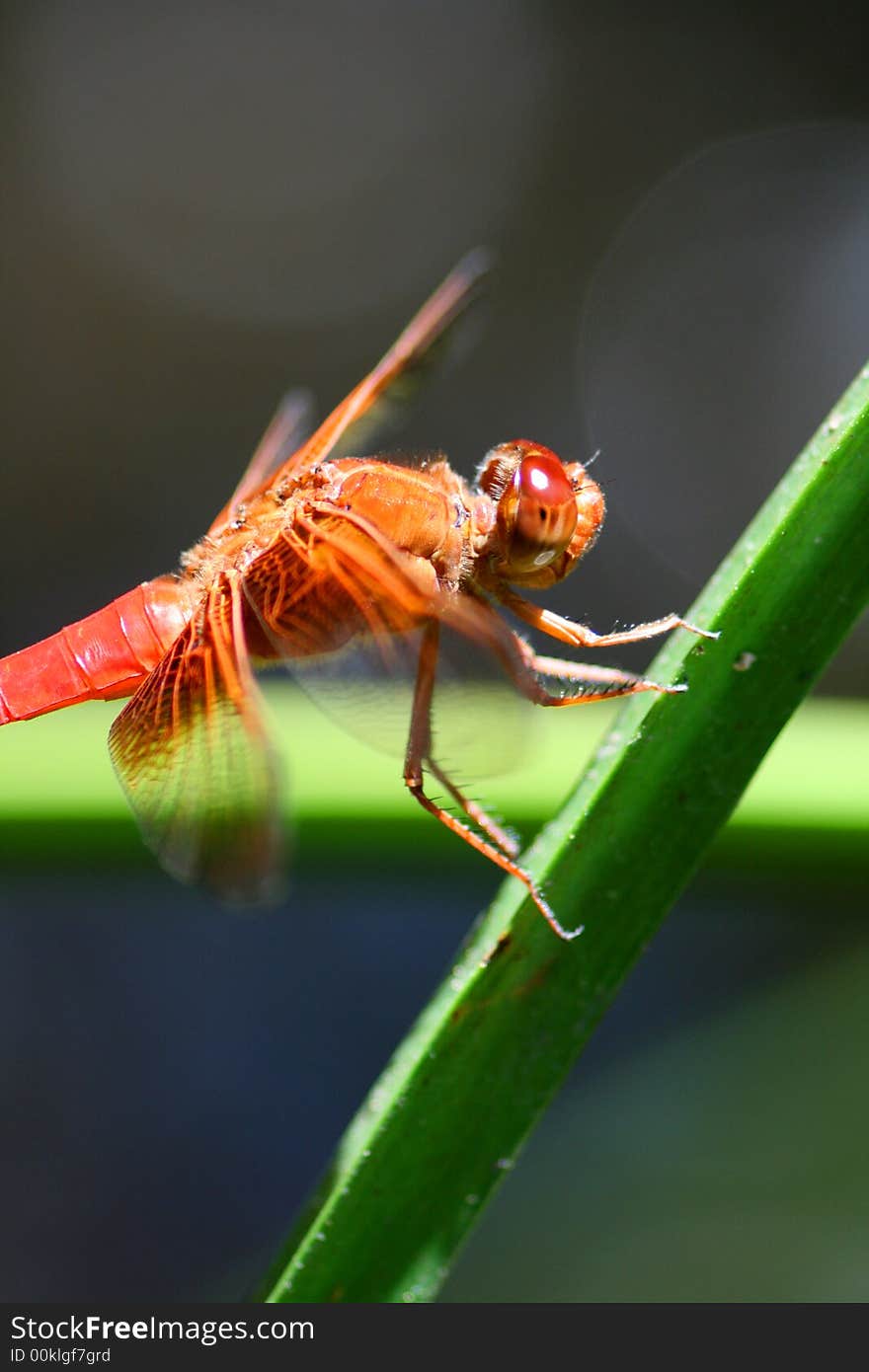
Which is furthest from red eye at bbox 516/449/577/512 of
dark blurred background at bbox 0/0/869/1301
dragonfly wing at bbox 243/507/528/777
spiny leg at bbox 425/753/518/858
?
dark blurred background at bbox 0/0/869/1301

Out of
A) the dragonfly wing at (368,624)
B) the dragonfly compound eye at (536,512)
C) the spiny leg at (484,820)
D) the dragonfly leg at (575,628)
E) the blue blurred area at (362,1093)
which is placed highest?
the dragonfly compound eye at (536,512)

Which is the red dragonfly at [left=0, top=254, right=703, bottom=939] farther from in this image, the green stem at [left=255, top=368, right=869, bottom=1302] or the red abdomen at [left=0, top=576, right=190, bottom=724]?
the green stem at [left=255, top=368, right=869, bottom=1302]

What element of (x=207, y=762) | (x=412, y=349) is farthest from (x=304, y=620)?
(x=412, y=349)

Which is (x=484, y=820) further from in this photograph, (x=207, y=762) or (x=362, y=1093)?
(x=362, y=1093)

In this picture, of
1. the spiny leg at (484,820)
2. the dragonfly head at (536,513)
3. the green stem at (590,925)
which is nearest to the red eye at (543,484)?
the dragonfly head at (536,513)

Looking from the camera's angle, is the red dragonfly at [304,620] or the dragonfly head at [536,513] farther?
the dragonfly head at [536,513]

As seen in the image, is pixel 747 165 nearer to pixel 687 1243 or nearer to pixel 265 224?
pixel 265 224

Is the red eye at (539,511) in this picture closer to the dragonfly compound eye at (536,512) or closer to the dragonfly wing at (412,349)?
the dragonfly compound eye at (536,512)
